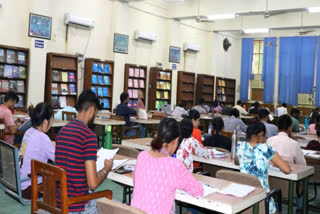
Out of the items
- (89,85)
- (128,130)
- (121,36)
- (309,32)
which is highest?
(309,32)

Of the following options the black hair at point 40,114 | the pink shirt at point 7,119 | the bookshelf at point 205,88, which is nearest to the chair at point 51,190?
the black hair at point 40,114

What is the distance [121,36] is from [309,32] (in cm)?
811

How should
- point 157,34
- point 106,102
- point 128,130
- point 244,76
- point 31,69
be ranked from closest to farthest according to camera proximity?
point 128,130
point 31,69
point 106,102
point 157,34
point 244,76

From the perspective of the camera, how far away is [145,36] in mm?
11211

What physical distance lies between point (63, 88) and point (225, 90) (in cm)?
805

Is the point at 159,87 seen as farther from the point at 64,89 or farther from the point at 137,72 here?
the point at 64,89

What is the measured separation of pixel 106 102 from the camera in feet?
33.4

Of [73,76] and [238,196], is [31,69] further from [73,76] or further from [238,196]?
[238,196]

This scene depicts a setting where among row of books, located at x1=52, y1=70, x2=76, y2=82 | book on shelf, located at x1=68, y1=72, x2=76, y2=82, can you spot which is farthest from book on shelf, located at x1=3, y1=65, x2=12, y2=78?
book on shelf, located at x1=68, y1=72, x2=76, y2=82

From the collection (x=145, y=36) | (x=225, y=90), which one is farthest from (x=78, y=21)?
(x=225, y=90)

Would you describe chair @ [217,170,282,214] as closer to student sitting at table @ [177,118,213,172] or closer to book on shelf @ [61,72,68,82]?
student sitting at table @ [177,118,213,172]

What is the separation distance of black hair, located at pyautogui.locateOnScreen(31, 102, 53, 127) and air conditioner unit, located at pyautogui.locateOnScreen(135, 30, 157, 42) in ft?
27.0

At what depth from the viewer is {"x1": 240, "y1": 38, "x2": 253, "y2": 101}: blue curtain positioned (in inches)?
603

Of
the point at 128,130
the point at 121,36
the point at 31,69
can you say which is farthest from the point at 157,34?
the point at 128,130
